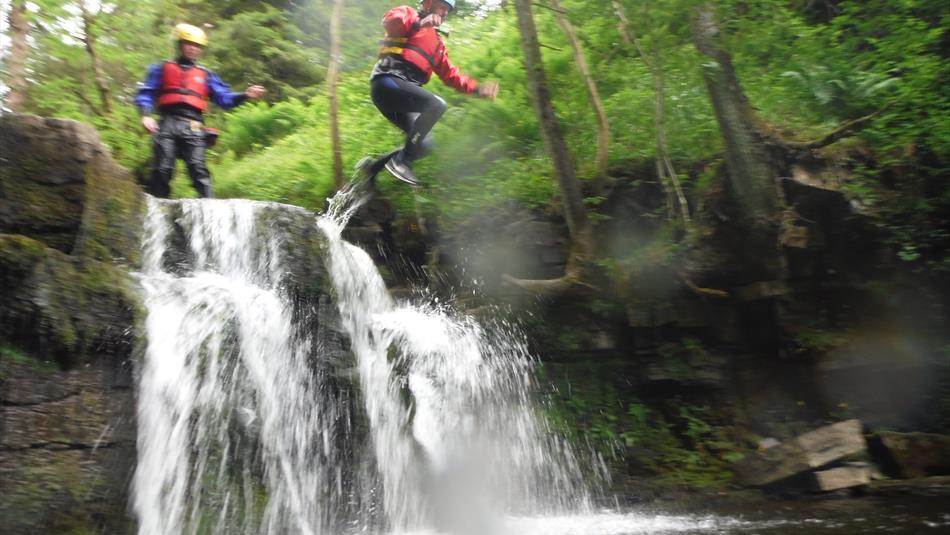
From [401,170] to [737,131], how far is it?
3773mm

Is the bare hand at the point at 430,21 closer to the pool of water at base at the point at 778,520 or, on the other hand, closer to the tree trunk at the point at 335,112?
the tree trunk at the point at 335,112

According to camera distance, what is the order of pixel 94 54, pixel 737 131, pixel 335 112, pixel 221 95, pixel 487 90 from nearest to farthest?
pixel 737 131 < pixel 487 90 < pixel 221 95 < pixel 335 112 < pixel 94 54

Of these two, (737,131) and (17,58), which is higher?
(17,58)

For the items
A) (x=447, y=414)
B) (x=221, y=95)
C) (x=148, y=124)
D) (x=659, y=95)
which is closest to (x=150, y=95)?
(x=148, y=124)

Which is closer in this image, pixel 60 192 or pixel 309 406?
pixel 60 192

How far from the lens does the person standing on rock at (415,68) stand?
7.50 metres

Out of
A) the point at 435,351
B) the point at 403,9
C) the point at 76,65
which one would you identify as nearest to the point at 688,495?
the point at 435,351

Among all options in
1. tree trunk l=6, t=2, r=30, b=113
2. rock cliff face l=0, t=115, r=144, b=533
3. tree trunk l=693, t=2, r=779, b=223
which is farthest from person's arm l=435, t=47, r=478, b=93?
tree trunk l=6, t=2, r=30, b=113

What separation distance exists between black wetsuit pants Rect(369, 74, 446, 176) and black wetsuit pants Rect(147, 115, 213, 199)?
209 cm

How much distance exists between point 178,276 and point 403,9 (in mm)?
3625

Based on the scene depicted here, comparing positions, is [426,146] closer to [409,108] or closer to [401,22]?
[409,108]

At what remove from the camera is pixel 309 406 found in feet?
20.1

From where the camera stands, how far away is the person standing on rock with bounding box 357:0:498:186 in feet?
24.6

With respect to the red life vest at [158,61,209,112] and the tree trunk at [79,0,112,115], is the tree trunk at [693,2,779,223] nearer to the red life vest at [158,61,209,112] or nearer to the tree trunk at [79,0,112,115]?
the red life vest at [158,61,209,112]
